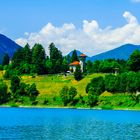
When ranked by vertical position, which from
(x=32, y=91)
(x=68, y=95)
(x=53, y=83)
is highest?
(x=53, y=83)

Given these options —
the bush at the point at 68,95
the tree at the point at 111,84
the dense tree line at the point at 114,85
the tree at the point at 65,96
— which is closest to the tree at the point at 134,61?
the dense tree line at the point at 114,85

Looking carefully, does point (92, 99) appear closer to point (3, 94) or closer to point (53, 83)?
point (53, 83)

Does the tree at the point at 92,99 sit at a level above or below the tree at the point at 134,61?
below

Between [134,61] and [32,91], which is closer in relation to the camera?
[32,91]

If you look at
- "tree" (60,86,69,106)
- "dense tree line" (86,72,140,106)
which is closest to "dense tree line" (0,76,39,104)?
"tree" (60,86,69,106)

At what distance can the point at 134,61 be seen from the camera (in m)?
183

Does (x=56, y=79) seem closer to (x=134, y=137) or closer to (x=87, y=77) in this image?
(x=87, y=77)

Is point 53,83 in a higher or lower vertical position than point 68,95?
higher

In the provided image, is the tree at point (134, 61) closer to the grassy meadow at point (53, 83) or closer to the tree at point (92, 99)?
the grassy meadow at point (53, 83)

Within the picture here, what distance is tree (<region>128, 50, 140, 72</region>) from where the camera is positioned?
18261 cm

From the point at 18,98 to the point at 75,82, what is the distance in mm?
25408

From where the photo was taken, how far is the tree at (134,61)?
183 metres

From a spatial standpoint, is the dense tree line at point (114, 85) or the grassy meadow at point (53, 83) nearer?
the dense tree line at point (114, 85)

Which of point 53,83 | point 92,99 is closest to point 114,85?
point 92,99
